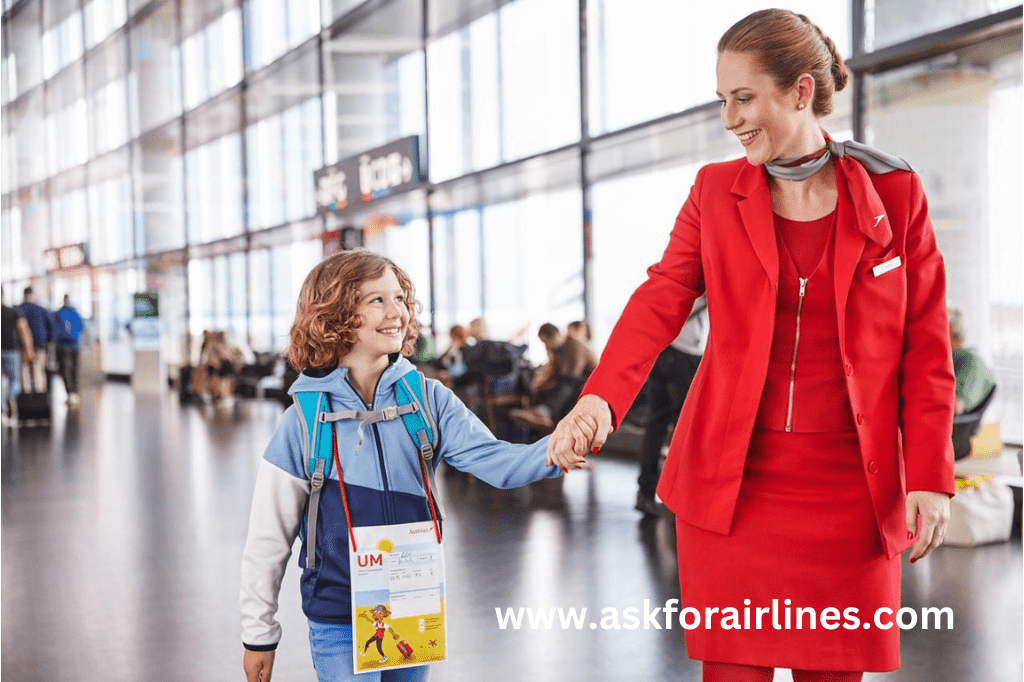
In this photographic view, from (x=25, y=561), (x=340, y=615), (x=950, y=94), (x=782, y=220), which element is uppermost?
(x=950, y=94)

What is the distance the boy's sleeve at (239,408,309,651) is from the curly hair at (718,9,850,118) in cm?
104

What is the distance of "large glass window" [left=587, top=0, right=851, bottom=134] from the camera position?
8742 mm

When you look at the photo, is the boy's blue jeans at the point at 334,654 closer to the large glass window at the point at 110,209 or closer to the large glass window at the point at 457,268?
the large glass window at the point at 457,268

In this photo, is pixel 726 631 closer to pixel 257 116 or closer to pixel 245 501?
pixel 245 501

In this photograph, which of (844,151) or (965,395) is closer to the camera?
(844,151)

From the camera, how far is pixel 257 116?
1744 centimetres

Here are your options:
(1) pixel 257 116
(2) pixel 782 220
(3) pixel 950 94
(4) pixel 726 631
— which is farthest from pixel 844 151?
(1) pixel 257 116

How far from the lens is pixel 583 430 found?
5.15 feet

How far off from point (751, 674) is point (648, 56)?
8353 mm

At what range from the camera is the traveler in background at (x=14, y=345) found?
37.7 feet

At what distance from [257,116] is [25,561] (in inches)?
534

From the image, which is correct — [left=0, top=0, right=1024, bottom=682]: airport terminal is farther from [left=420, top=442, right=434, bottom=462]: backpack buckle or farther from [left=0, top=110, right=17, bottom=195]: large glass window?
[left=0, top=110, right=17, bottom=195]: large glass window

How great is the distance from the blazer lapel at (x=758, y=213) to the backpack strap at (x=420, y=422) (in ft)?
2.31

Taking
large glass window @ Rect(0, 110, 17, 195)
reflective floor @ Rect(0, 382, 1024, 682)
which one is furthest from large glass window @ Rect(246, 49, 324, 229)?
large glass window @ Rect(0, 110, 17, 195)
